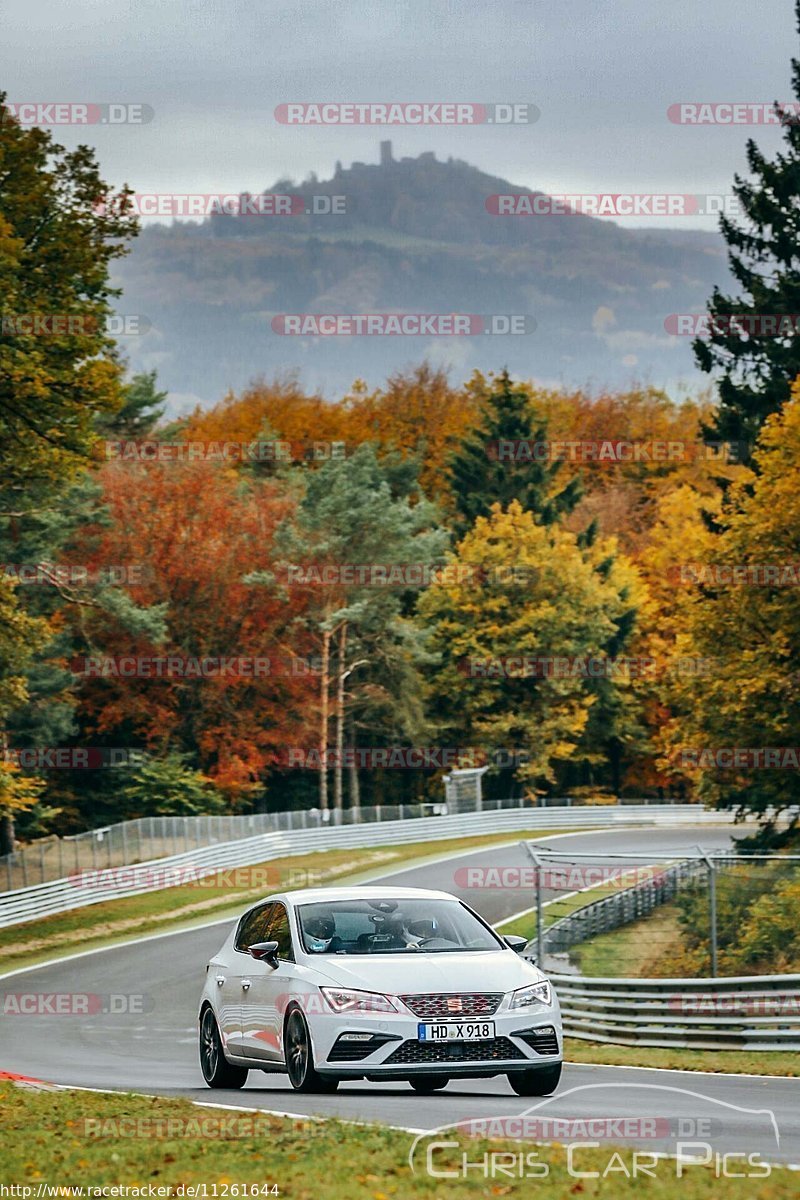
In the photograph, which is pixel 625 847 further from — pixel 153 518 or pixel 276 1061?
pixel 276 1061

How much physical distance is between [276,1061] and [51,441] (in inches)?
960

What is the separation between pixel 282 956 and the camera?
1407 cm

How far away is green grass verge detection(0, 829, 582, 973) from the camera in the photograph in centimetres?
4331

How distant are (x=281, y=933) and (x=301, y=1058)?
4.09 ft

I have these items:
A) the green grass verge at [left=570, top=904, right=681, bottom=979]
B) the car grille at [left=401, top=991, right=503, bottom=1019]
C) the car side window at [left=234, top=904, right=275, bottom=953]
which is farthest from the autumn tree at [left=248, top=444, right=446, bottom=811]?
the car grille at [left=401, top=991, right=503, bottom=1019]

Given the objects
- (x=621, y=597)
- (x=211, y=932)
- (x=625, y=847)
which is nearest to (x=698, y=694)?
(x=211, y=932)

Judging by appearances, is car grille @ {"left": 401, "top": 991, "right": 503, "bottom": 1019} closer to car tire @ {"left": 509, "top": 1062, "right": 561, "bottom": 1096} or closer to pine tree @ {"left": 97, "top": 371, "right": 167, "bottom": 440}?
car tire @ {"left": 509, "top": 1062, "right": 561, "bottom": 1096}

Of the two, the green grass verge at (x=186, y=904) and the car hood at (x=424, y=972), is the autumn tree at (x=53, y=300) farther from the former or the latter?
the car hood at (x=424, y=972)

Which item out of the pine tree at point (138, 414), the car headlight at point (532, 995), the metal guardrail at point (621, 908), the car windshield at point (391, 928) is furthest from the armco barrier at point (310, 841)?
the car headlight at point (532, 995)

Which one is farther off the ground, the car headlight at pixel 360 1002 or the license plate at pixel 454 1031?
the car headlight at pixel 360 1002

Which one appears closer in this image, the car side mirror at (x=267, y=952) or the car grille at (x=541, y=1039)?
the car grille at (x=541, y=1039)

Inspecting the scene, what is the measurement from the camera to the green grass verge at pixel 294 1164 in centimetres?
870

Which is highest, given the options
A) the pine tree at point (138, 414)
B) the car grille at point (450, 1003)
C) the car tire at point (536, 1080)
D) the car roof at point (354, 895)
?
the pine tree at point (138, 414)

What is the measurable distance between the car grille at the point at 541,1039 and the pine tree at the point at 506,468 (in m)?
75.1
